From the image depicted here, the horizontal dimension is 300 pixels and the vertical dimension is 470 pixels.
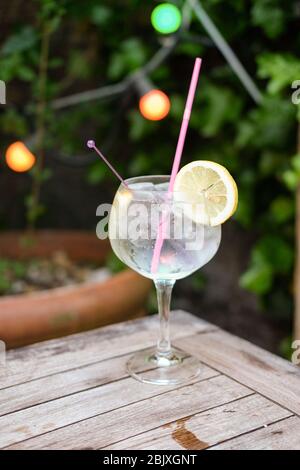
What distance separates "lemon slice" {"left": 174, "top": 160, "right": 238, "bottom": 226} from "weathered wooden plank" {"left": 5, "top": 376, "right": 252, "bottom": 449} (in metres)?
0.27

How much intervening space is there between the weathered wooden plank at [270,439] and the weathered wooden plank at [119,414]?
0.10m

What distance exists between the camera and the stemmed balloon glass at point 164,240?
958mm

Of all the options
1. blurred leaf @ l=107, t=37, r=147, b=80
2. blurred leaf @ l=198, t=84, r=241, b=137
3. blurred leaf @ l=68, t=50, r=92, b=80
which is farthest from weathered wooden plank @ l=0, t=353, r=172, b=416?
blurred leaf @ l=68, t=50, r=92, b=80

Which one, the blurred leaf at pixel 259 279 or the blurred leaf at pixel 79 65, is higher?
the blurred leaf at pixel 79 65

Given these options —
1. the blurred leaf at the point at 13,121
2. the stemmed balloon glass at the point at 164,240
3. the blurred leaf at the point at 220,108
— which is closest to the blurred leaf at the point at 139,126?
the blurred leaf at the point at 220,108

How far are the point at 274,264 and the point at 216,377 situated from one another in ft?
4.02

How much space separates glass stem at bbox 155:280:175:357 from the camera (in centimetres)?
106

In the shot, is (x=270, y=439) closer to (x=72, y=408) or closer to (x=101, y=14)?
(x=72, y=408)

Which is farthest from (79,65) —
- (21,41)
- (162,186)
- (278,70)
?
(162,186)

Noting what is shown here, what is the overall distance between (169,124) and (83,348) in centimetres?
160

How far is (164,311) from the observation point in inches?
42.4

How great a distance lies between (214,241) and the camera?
1.01 meters

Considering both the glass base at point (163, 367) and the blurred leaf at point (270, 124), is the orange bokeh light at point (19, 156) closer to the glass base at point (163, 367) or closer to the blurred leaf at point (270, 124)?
the glass base at point (163, 367)

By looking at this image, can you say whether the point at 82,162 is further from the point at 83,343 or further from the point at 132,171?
the point at 83,343
